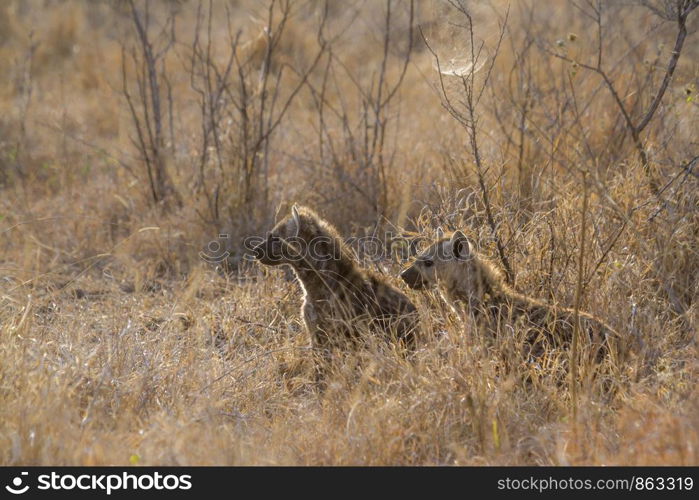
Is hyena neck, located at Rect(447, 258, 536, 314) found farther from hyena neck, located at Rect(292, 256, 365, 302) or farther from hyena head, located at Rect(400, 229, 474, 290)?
hyena neck, located at Rect(292, 256, 365, 302)

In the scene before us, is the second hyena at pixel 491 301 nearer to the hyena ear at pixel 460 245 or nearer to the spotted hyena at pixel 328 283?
the hyena ear at pixel 460 245

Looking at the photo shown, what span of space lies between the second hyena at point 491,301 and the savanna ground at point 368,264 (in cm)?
14

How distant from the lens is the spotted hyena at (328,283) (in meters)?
5.49

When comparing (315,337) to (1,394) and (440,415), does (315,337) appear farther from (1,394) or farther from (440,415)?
(1,394)

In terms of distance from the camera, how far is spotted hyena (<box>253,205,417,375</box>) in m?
5.49

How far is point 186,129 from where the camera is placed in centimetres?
988

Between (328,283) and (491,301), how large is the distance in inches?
41.5

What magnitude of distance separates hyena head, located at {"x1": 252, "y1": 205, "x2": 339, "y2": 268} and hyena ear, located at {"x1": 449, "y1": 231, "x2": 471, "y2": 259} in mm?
774

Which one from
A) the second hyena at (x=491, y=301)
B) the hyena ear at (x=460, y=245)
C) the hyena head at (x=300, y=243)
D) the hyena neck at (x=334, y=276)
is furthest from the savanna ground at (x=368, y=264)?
the hyena head at (x=300, y=243)

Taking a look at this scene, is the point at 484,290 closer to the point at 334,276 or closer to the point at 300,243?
the point at 334,276

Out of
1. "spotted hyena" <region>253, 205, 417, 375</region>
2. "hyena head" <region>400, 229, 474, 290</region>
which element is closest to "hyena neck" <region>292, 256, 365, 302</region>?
"spotted hyena" <region>253, 205, 417, 375</region>

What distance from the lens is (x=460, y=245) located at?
533 cm
